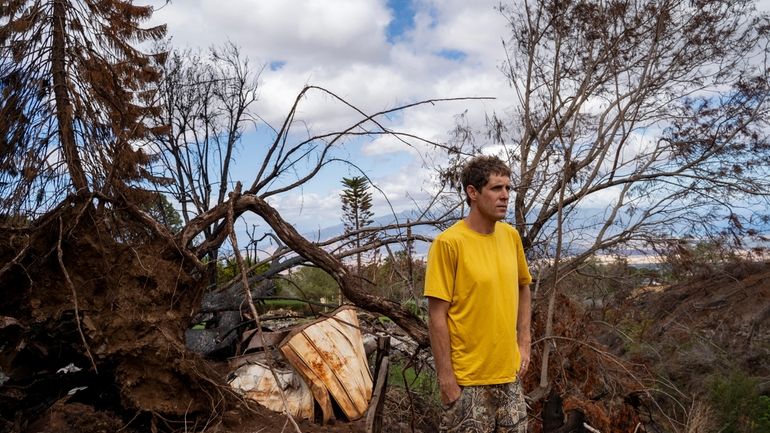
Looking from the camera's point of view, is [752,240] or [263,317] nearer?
[263,317]

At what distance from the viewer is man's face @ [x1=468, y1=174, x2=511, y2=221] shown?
3.24 meters

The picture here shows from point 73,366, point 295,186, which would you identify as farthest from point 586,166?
point 73,366

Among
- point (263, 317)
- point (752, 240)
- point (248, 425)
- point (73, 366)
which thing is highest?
point (752, 240)

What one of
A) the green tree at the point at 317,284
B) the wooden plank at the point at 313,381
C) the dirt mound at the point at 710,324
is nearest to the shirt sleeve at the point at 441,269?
→ the wooden plank at the point at 313,381

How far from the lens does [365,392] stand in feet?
18.0

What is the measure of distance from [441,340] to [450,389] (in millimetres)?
247

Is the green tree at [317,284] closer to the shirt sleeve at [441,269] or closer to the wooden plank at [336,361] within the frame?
the wooden plank at [336,361]

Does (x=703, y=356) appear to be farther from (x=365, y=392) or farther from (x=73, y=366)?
(x=73, y=366)

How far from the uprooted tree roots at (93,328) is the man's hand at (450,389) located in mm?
2116

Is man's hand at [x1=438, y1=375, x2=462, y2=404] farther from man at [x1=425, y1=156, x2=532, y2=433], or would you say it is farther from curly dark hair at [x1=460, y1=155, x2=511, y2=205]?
curly dark hair at [x1=460, y1=155, x2=511, y2=205]

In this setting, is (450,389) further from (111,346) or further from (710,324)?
(710,324)

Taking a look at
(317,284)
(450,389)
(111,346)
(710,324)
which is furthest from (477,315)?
A: (317,284)

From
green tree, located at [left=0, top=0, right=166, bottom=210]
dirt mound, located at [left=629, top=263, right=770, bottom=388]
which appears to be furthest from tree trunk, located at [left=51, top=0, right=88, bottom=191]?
dirt mound, located at [left=629, top=263, right=770, bottom=388]

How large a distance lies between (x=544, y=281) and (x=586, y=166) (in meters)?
2.96
